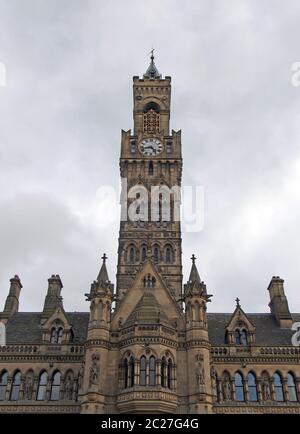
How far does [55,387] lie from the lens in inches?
1377

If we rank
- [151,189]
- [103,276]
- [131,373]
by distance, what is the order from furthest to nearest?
[151,189] < [103,276] < [131,373]

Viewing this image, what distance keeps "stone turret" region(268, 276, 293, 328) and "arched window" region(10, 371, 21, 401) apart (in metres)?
23.2

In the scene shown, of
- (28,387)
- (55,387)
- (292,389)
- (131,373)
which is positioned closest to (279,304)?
(292,389)

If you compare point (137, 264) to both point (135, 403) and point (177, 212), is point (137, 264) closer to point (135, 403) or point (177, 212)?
point (177, 212)

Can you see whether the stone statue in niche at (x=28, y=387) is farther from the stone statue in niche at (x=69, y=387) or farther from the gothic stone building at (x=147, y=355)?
the stone statue in niche at (x=69, y=387)

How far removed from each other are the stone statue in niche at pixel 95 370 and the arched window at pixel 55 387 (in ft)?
16.5

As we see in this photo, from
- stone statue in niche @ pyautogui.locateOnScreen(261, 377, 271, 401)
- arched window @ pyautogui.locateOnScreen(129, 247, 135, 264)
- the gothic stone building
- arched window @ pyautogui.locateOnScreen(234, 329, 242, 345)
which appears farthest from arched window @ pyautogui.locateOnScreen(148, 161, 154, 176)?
stone statue in niche @ pyautogui.locateOnScreen(261, 377, 271, 401)

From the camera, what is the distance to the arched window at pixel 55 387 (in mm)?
34625

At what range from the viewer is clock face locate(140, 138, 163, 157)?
5272 cm

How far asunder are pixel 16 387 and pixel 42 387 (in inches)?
80.5

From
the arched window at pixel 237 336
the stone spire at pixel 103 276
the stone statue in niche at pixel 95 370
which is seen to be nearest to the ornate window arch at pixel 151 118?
the stone spire at pixel 103 276

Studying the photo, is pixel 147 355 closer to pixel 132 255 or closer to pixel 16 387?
pixel 16 387

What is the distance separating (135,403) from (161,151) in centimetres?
3071
